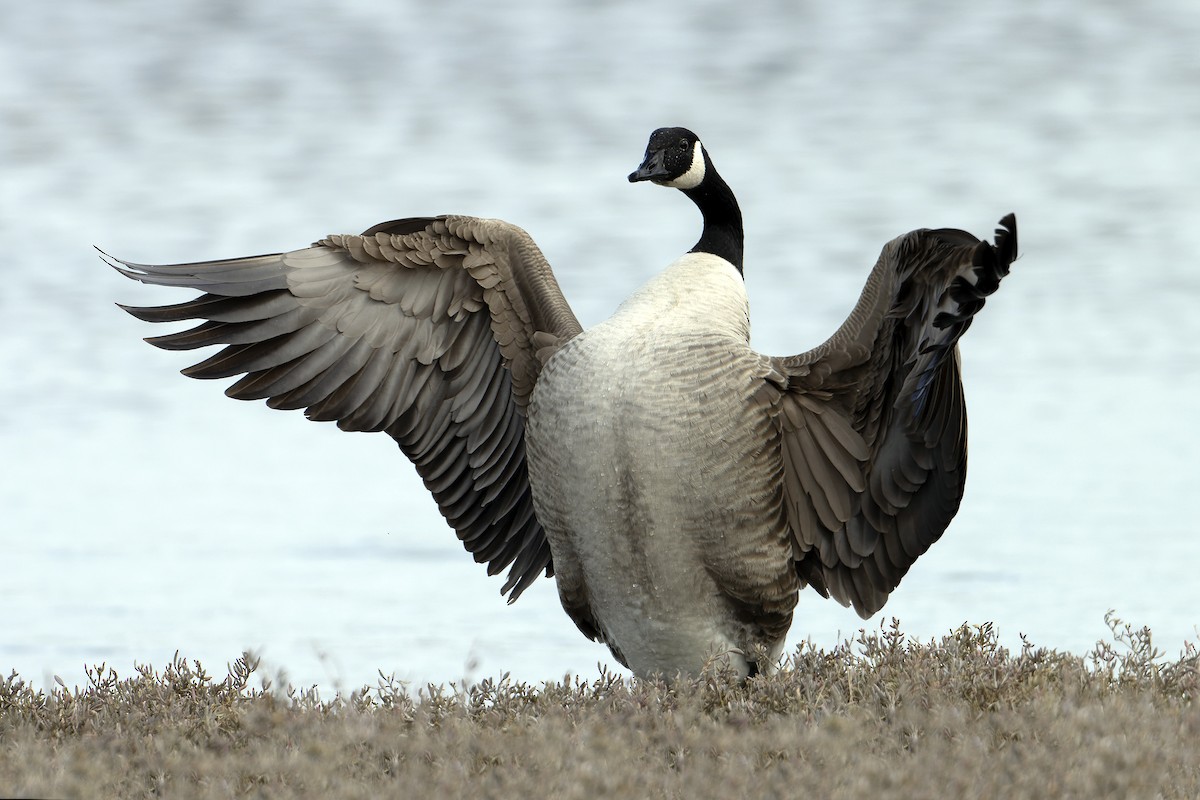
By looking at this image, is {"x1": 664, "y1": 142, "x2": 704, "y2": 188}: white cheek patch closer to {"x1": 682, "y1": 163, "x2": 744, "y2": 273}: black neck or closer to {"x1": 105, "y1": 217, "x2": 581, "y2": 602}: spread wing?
{"x1": 682, "y1": 163, "x2": 744, "y2": 273}: black neck

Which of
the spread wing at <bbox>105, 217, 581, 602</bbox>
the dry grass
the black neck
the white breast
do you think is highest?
the black neck

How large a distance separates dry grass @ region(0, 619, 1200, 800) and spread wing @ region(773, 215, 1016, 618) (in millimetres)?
942

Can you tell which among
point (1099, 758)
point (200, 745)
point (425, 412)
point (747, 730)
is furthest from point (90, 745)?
point (1099, 758)

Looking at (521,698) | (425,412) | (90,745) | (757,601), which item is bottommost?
(90,745)

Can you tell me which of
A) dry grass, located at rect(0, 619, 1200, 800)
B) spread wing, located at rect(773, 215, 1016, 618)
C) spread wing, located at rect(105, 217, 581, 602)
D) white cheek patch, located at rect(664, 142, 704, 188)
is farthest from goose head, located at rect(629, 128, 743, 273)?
dry grass, located at rect(0, 619, 1200, 800)

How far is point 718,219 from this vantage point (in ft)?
24.4

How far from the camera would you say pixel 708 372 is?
6324 millimetres

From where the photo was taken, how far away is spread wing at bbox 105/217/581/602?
22.7 ft

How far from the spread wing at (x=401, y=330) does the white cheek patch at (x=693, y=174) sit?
80 cm

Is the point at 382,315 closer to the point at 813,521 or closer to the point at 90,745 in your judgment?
the point at 813,521

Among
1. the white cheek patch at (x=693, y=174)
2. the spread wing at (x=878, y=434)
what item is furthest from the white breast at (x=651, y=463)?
the white cheek patch at (x=693, y=174)

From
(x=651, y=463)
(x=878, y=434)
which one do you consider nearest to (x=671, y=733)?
(x=651, y=463)

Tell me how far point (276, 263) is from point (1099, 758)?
4337mm

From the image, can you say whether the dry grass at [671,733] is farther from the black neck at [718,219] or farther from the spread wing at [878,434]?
the black neck at [718,219]
